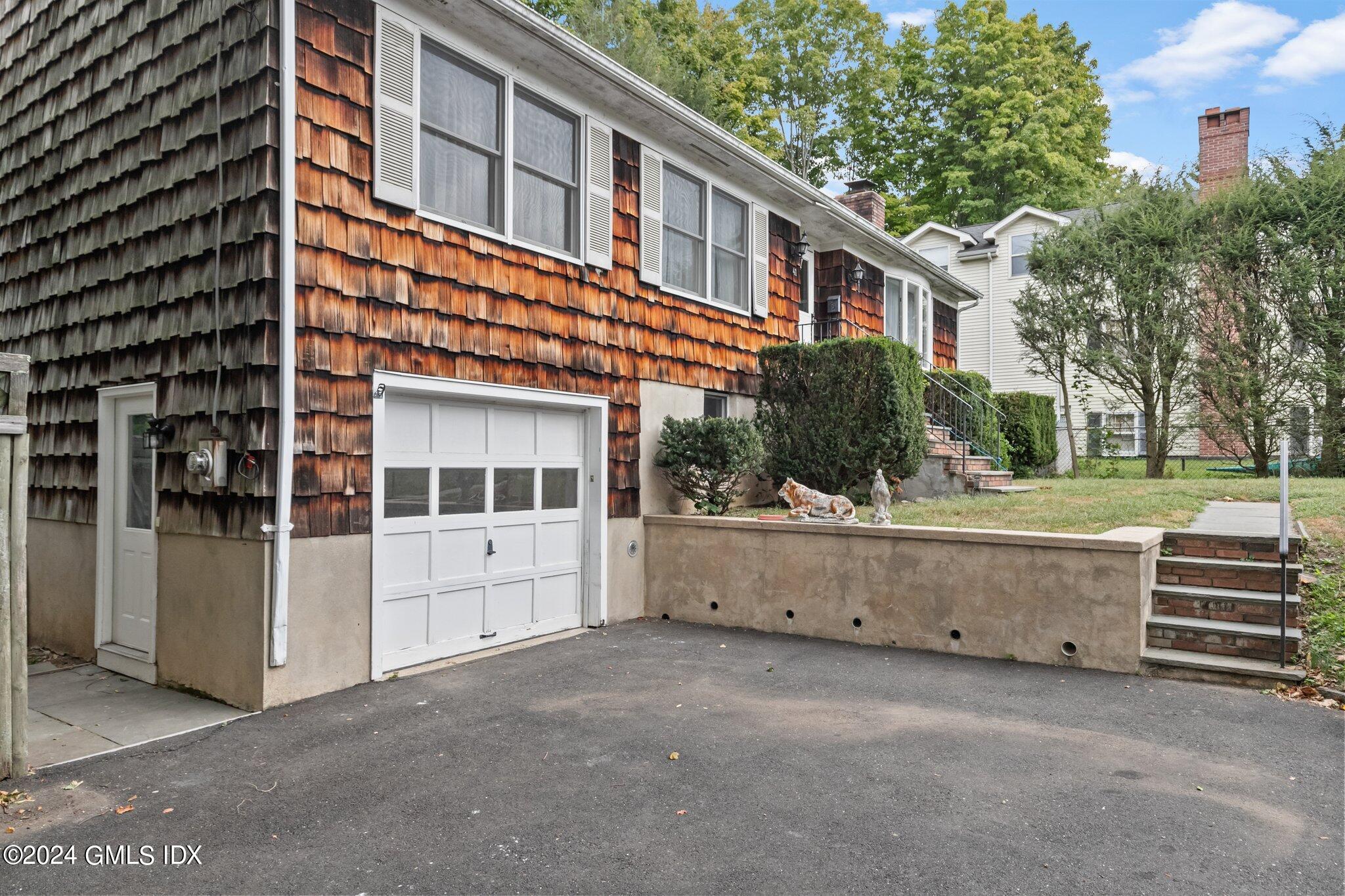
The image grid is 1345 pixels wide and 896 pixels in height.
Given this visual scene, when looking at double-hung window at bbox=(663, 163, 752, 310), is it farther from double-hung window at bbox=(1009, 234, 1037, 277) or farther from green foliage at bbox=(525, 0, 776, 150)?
double-hung window at bbox=(1009, 234, 1037, 277)

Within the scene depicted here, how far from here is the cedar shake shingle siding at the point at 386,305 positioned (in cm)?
555

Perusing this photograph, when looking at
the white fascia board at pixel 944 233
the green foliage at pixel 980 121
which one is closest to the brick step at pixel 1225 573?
the white fascia board at pixel 944 233

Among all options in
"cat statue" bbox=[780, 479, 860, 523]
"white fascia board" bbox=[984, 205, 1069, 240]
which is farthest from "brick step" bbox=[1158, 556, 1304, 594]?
"white fascia board" bbox=[984, 205, 1069, 240]

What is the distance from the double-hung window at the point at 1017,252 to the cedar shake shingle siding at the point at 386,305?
19.7m

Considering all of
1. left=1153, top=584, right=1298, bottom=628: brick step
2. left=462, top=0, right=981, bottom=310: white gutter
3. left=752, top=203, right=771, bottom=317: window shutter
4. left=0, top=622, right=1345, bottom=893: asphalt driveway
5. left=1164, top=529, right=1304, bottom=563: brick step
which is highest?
left=462, top=0, right=981, bottom=310: white gutter

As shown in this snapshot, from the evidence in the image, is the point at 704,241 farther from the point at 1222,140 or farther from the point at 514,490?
the point at 1222,140

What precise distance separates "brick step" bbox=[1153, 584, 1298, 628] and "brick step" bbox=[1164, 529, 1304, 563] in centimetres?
37

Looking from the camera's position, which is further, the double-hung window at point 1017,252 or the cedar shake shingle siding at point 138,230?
the double-hung window at point 1017,252

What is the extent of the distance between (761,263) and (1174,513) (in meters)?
5.65

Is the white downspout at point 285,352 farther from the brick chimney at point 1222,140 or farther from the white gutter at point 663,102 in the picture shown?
the brick chimney at point 1222,140

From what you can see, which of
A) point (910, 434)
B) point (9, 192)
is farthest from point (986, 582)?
point (9, 192)

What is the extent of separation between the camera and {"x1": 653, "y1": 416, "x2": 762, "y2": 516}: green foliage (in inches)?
330

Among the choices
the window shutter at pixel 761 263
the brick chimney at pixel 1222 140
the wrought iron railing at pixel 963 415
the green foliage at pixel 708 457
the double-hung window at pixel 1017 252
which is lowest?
the green foliage at pixel 708 457

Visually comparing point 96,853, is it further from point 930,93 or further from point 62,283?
point 930,93
